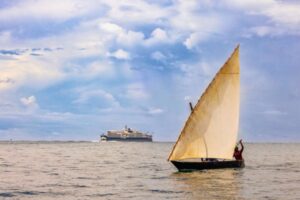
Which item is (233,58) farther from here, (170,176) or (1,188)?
(1,188)

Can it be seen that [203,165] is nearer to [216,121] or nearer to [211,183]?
[216,121]

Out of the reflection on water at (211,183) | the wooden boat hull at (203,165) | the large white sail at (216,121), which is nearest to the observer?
the reflection on water at (211,183)

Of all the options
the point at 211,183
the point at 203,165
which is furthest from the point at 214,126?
the point at 211,183

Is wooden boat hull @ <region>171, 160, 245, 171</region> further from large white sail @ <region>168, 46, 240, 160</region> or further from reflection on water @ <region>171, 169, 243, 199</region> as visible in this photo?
large white sail @ <region>168, 46, 240, 160</region>

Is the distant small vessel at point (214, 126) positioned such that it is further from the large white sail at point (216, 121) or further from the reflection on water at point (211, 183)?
the reflection on water at point (211, 183)

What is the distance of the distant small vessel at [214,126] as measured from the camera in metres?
49.0

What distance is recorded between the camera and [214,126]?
5050 centimetres

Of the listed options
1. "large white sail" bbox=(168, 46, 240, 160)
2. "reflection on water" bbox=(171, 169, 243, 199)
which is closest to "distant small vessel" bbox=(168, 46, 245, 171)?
"large white sail" bbox=(168, 46, 240, 160)

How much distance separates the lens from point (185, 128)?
1900 inches

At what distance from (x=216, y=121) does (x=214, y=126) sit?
51 cm

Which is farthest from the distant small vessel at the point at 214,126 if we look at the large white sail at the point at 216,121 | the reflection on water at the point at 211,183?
the reflection on water at the point at 211,183

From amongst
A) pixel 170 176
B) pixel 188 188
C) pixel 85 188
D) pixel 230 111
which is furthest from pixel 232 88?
pixel 85 188

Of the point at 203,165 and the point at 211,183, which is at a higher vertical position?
the point at 203,165

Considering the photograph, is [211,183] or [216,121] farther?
[216,121]
